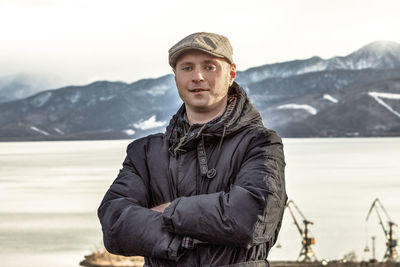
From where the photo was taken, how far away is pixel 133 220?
9.27 feet

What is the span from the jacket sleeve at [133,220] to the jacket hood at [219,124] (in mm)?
193

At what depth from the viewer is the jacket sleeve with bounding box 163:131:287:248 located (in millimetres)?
2695

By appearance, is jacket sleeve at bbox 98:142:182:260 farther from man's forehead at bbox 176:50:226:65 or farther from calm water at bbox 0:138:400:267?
Answer: calm water at bbox 0:138:400:267

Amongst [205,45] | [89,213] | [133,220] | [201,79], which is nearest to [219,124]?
[201,79]

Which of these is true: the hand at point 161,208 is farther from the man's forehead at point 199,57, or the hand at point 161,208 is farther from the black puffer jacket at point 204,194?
the man's forehead at point 199,57

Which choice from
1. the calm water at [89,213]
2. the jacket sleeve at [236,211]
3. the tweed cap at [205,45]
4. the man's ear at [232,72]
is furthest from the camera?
the calm water at [89,213]

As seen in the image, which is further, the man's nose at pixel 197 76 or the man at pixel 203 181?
the man's nose at pixel 197 76

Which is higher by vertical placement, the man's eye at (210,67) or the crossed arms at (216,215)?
the man's eye at (210,67)

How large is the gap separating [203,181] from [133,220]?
1.05 feet

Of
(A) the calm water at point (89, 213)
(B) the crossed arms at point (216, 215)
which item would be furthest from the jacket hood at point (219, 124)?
(A) the calm water at point (89, 213)

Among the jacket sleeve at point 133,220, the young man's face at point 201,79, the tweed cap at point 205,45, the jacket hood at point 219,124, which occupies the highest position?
the tweed cap at point 205,45

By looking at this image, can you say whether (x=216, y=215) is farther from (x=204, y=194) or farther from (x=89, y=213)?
(x=89, y=213)

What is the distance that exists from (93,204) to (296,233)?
42.0m

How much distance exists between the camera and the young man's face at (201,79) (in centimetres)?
290
